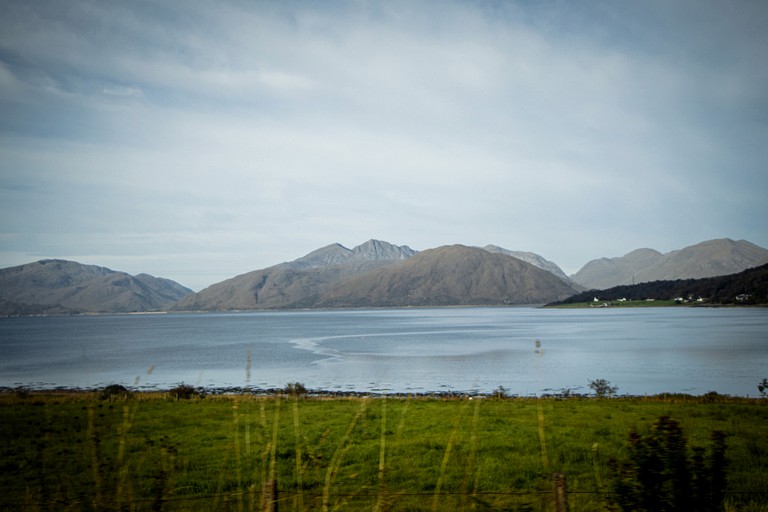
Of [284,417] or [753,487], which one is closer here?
[753,487]

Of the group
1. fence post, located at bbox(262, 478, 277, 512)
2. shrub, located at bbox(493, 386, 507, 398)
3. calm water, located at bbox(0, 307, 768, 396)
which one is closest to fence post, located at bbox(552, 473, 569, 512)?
fence post, located at bbox(262, 478, 277, 512)

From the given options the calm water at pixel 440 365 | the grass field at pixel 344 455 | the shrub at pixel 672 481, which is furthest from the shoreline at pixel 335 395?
the shrub at pixel 672 481

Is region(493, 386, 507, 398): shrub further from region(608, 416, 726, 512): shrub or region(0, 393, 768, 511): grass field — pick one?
region(608, 416, 726, 512): shrub

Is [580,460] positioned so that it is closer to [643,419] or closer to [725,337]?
[643,419]

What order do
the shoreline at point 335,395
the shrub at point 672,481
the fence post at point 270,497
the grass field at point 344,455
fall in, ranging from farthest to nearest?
the shoreline at point 335,395 < the grass field at point 344,455 < the shrub at point 672,481 < the fence post at point 270,497

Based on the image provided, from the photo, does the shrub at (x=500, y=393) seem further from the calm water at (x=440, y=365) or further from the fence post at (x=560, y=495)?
the fence post at (x=560, y=495)

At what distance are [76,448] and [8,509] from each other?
19.0 ft

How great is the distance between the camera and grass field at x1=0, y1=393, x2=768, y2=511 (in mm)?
Answer: 9664

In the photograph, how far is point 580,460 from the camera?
563 inches

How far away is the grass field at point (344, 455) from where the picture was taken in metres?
9.66

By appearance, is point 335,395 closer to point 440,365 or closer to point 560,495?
point 440,365

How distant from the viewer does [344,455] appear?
14.9 metres

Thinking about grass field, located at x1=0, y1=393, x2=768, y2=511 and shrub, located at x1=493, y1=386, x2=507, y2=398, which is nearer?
grass field, located at x1=0, y1=393, x2=768, y2=511

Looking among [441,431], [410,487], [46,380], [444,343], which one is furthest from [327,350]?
[410,487]
